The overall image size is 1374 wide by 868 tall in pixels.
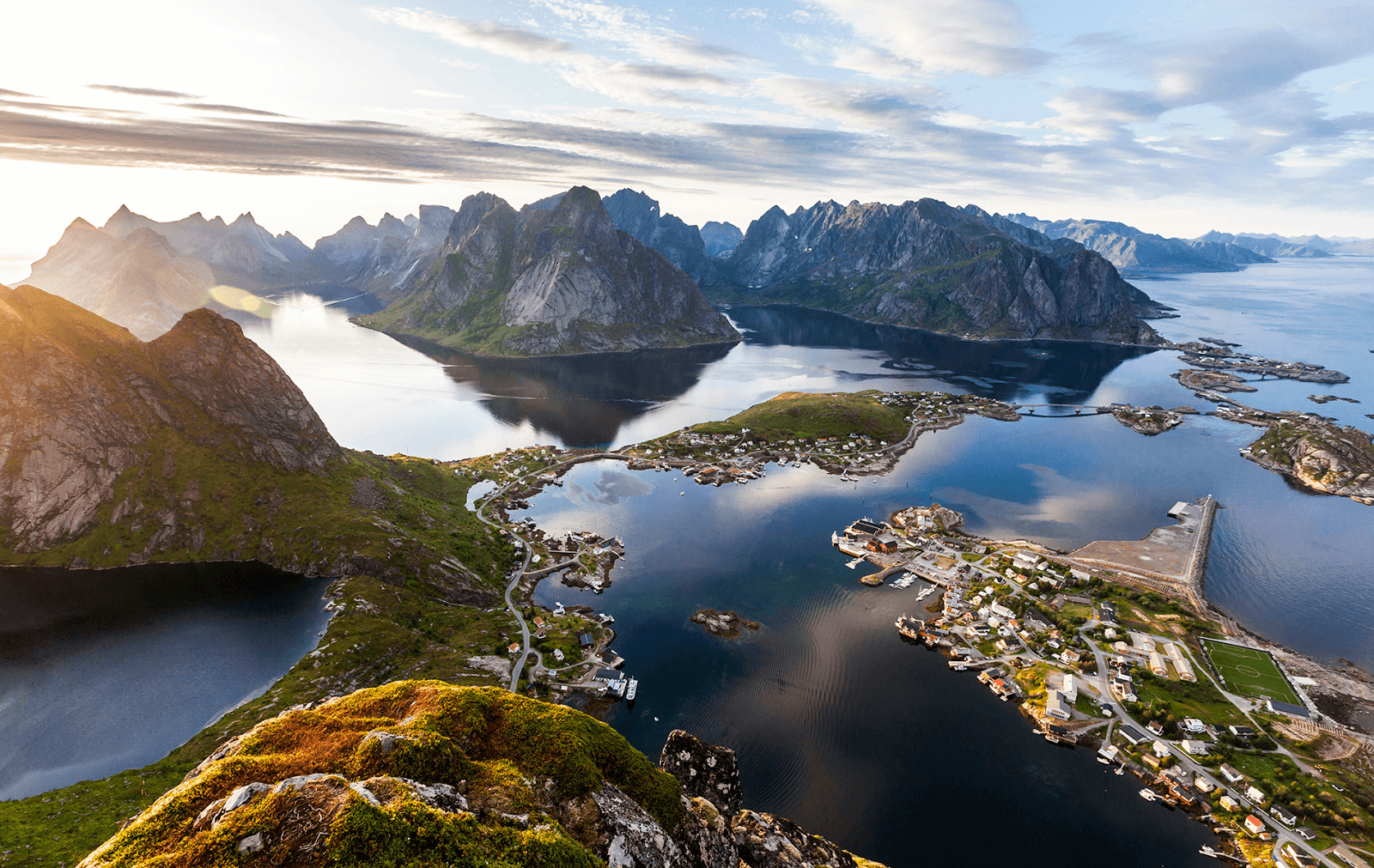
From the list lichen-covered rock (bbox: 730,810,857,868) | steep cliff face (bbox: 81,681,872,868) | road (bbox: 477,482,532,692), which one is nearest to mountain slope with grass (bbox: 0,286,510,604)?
road (bbox: 477,482,532,692)

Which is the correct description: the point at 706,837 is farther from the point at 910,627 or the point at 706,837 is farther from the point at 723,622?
the point at 910,627

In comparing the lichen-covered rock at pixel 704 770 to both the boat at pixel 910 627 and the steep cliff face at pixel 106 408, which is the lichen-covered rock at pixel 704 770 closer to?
the boat at pixel 910 627

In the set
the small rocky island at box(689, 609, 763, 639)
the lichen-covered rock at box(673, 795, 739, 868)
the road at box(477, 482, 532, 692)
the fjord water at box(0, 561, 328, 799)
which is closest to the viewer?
the lichen-covered rock at box(673, 795, 739, 868)

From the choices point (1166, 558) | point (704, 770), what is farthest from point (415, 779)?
point (1166, 558)

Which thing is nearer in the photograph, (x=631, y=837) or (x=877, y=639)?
(x=631, y=837)

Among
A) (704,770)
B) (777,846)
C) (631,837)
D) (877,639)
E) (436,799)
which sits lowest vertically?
(877,639)

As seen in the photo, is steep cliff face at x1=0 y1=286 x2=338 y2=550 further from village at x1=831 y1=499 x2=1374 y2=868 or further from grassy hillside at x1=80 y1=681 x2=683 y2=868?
village at x1=831 y1=499 x2=1374 y2=868
